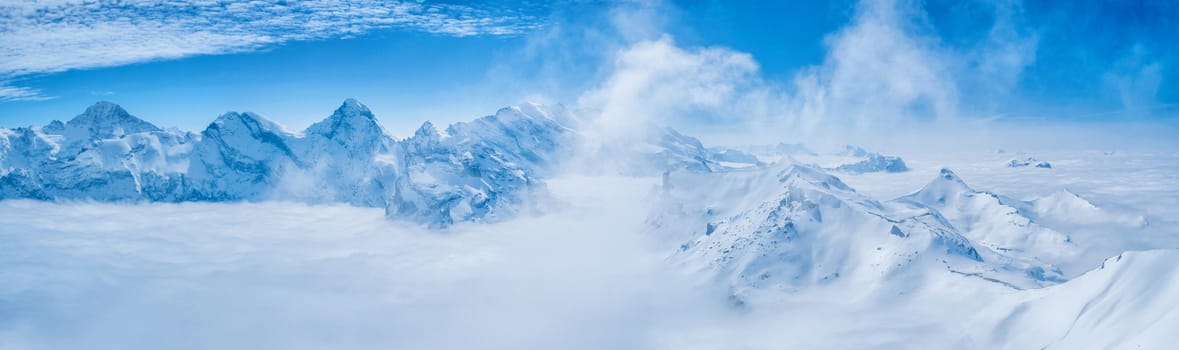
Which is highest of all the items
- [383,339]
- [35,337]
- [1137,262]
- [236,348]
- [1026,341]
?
[1137,262]

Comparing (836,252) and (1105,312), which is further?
(836,252)

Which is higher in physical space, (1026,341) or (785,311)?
(1026,341)

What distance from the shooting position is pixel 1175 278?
250 ft

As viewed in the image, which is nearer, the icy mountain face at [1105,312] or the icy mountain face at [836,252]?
the icy mountain face at [1105,312]

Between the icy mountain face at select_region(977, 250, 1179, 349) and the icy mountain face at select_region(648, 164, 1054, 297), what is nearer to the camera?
the icy mountain face at select_region(977, 250, 1179, 349)

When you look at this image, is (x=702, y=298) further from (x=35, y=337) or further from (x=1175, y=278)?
(x=35, y=337)

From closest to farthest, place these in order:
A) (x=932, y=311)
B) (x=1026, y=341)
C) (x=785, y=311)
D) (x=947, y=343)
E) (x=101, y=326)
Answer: (x=1026, y=341), (x=947, y=343), (x=932, y=311), (x=785, y=311), (x=101, y=326)

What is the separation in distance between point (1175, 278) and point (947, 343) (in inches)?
1547

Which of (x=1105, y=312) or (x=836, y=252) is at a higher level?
(x=1105, y=312)

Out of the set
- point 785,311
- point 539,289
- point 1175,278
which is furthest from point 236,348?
point 1175,278

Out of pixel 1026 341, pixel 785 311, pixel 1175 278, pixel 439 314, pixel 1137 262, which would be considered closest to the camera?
pixel 1175 278

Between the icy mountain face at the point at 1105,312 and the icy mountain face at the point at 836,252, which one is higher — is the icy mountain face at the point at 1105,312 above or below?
above

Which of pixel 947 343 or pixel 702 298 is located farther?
pixel 702 298

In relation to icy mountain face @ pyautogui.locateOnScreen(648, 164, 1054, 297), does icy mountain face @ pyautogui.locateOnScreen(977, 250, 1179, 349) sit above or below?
above
